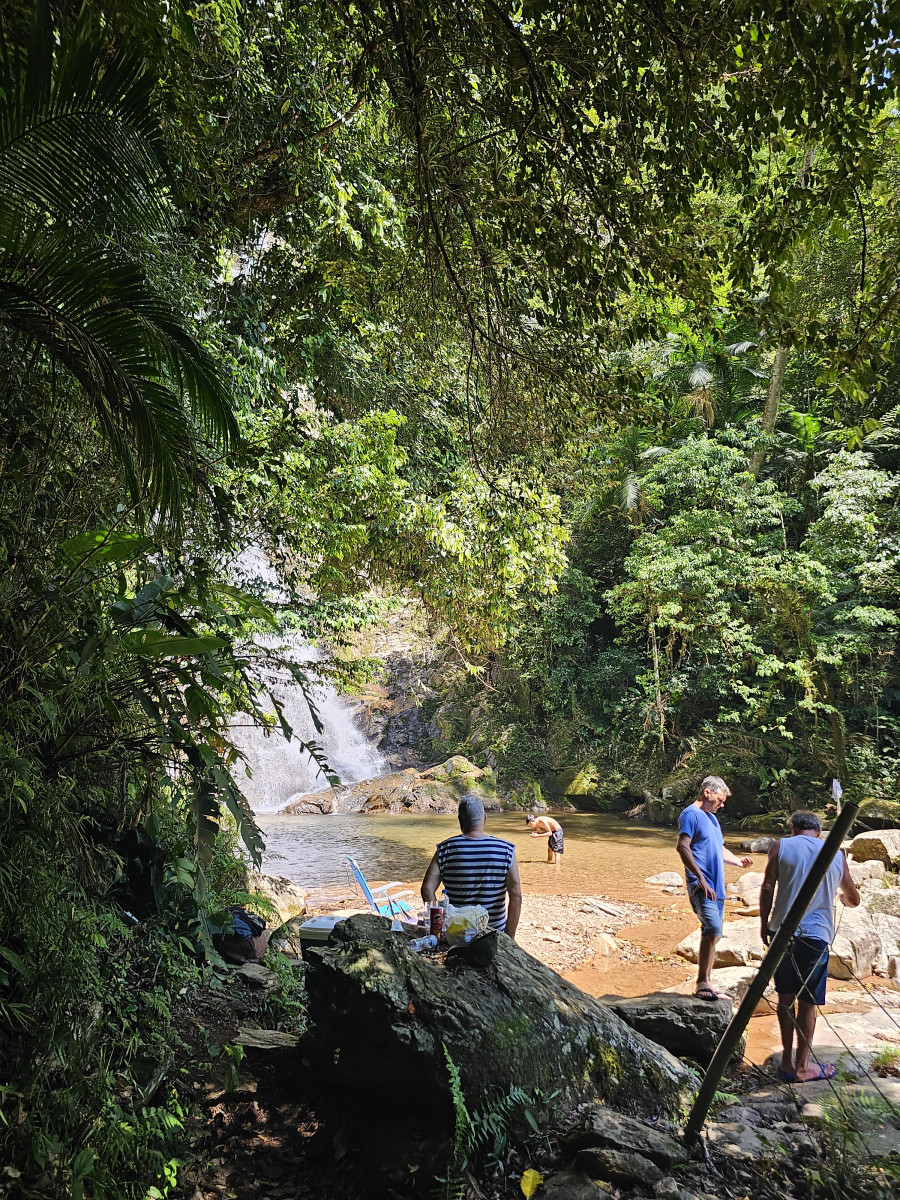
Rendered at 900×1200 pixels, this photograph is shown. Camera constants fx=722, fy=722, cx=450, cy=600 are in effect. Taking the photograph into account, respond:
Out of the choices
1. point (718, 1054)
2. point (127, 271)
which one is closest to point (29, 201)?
point (127, 271)

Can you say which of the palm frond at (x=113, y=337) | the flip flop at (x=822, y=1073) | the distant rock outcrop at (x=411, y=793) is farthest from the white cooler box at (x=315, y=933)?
the distant rock outcrop at (x=411, y=793)

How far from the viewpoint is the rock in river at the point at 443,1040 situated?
2879mm

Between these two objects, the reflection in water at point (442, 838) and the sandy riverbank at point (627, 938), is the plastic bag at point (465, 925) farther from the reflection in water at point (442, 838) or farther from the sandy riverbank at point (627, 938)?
the reflection in water at point (442, 838)

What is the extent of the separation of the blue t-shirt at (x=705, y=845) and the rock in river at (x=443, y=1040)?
1994 mm

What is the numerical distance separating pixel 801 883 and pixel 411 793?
17466mm

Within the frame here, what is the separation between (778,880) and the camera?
448 cm

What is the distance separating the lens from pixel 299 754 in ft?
67.6

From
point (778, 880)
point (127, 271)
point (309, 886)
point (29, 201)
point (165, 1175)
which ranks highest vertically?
point (29, 201)

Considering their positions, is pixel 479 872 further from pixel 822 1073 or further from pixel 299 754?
pixel 299 754

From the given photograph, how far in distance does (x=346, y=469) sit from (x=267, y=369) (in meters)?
1.33

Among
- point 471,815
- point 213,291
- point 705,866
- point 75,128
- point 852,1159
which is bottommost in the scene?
point 852,1159

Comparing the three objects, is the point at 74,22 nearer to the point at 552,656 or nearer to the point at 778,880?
the point at 778,880

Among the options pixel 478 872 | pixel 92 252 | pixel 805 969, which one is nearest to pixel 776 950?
pixel 478 872

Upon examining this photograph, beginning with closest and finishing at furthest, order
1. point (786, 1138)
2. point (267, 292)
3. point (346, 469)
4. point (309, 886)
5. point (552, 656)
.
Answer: point (786, 1138), point (267, 292), point (346, 469), point (309, 886), point (552, 656)
